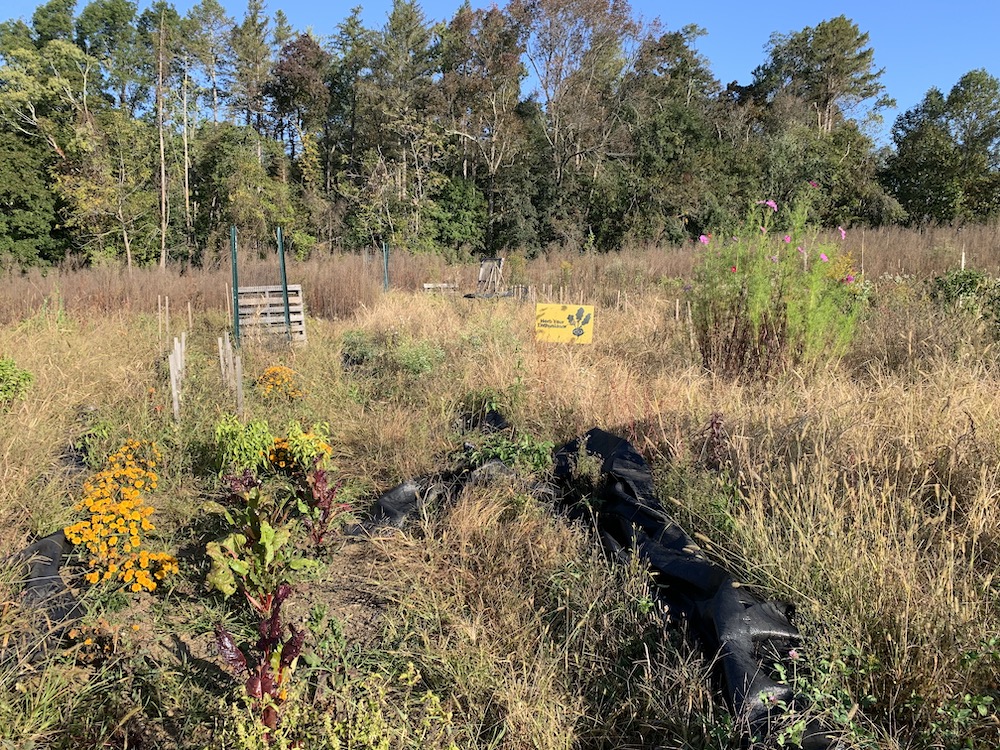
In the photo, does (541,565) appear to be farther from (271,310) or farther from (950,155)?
(950,155)

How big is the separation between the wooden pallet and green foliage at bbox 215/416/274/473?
455 cm

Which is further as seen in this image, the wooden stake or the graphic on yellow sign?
the graphic on yellow sign

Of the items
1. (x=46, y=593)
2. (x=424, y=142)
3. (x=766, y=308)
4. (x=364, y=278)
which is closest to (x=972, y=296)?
(x=766, y=308)

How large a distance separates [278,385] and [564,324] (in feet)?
8.21

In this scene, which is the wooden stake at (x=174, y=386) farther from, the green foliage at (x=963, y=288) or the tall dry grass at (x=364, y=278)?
the green foliage at (x=963, y=288)

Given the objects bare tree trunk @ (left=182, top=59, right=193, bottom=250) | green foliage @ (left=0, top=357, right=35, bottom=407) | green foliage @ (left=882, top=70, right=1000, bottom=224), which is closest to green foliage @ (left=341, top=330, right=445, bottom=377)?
green foliage @ (left=0, top=357, right=35, bottom=407)

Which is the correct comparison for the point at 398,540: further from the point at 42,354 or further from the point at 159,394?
the point at 42,354

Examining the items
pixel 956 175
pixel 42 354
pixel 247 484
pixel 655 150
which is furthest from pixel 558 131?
pixel 247 484

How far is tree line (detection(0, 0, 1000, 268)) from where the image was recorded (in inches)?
770

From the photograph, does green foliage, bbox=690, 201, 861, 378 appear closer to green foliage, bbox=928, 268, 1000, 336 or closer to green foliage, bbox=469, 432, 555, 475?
green foliage, bbox=928, 268, 1000, 336

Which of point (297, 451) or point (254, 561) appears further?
point (297, 451)

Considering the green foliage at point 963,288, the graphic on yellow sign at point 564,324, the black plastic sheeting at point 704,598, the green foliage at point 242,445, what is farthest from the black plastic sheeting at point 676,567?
the green foliage at point 963,288

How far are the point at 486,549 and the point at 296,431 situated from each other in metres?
1.49

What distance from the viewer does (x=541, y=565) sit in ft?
9.16
